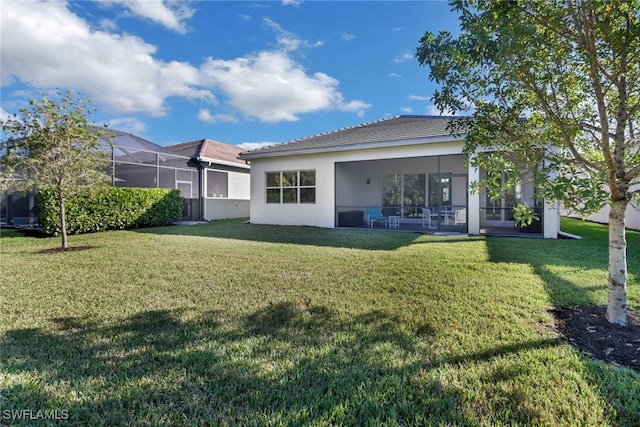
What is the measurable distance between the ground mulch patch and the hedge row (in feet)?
36.8

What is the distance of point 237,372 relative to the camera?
8.72 ft

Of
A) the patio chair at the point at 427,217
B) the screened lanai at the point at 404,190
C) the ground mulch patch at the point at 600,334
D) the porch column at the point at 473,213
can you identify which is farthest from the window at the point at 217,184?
the ground mulch patch at the point at 600,334

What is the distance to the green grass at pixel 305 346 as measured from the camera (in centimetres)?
221

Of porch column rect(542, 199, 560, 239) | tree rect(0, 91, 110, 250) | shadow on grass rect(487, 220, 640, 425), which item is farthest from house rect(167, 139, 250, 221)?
porch column rect(542, 199, 560, 239)

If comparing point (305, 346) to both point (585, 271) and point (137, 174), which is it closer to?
point (585, 271)

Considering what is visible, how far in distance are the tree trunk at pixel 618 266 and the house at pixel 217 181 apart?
16942 mm

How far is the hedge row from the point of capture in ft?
35.4

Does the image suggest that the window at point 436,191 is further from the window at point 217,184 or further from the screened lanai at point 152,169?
the screened lanai at point 152,169

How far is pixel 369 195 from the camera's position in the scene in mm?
17984

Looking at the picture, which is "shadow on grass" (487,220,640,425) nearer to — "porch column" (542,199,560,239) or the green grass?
the green grass

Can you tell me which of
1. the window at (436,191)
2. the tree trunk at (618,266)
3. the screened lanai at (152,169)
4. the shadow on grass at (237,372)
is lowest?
the shadow on grass at (237,372)

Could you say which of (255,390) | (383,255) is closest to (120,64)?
(383,255)

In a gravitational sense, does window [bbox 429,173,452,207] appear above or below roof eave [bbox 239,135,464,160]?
below

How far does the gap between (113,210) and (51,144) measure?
15.7 feet
